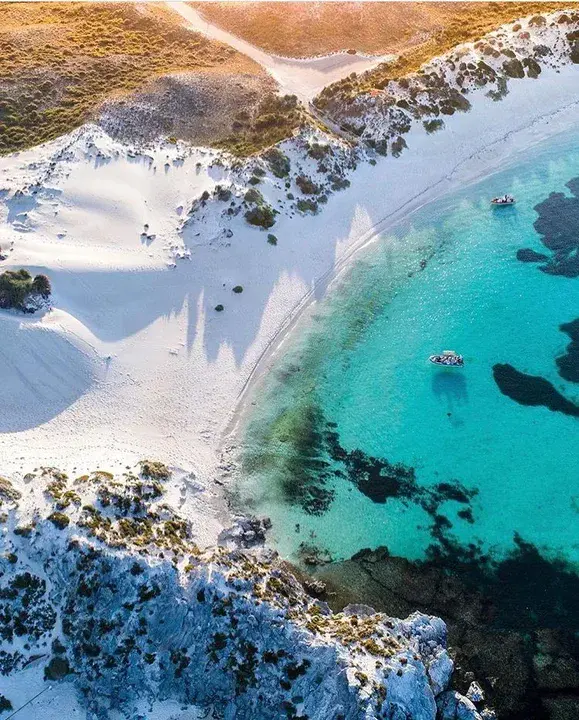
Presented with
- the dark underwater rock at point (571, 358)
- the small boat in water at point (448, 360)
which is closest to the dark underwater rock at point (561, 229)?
the dark underwater rock at point (571, 358)

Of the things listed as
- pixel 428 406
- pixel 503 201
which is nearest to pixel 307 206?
pixel 503 201

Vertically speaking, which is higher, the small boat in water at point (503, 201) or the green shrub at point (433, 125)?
the green shrub at point (433, 125)

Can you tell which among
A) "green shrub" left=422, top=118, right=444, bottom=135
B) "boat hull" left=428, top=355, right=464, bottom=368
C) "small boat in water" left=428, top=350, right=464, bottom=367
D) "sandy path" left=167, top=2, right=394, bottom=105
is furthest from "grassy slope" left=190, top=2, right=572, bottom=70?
"boat hull" left=428, top=355, right=464, bottom=368

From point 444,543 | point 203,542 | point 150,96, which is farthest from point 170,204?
point 444,543

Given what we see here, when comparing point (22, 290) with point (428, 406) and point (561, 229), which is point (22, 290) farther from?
point (561, 229)

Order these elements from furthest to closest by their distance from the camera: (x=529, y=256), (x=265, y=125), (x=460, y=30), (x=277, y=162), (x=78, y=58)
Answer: (x=460, y=30) → (x=78, y=58) → (x=265, y=125) → (x=277, y=162) → (x=529, y=256)

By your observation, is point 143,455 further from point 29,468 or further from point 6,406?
point 6,406

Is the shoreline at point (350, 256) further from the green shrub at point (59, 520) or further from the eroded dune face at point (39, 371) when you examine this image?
the green shrub at point (59, 520)

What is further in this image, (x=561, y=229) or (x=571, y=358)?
(x=561, y=229)
